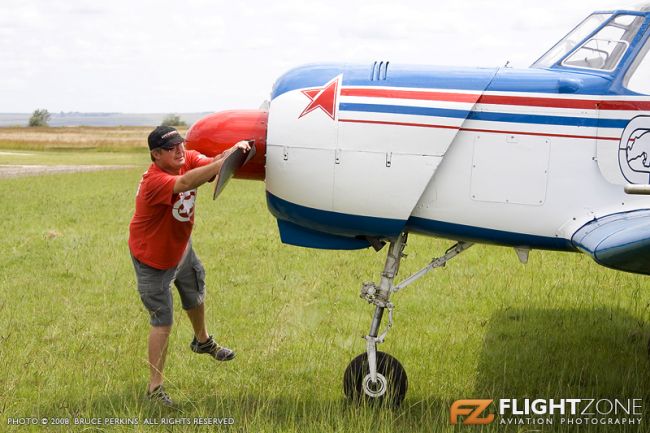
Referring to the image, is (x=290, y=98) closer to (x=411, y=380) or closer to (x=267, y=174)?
(x=267, y=174)

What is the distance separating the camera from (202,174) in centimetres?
439

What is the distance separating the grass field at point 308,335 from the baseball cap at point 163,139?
169cm

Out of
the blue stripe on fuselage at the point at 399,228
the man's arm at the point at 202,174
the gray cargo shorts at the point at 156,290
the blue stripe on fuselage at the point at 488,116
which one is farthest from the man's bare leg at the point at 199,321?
the blue stripe on fuselage at the point at 488,116

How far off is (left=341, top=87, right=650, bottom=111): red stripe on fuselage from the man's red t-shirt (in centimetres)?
117

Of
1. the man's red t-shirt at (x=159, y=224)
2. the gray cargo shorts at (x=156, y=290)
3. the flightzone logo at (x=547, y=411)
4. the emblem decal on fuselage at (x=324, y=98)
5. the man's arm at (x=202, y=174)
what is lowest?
the flightzone logo at (x=547, y=411)

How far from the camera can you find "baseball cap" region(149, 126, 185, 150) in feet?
15.5

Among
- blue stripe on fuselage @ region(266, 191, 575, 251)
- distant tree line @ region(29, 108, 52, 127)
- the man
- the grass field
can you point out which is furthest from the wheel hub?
distant tree line @ region(29, 108, 52, 127)

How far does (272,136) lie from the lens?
439 centimetres

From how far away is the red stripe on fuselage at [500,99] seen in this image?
14.0 ft

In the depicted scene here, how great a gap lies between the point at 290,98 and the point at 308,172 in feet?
1.50

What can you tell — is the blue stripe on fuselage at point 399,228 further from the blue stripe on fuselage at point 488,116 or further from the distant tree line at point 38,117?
the distant tree line at point 38,117

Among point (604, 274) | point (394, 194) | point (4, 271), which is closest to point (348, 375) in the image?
point (394, 194)

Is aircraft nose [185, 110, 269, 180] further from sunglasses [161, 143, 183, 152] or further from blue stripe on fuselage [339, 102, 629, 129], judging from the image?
blue stripe on fuselage [339, 102, 629, 129]

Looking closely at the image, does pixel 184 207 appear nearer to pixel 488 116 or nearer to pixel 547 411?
pixel 488 116
